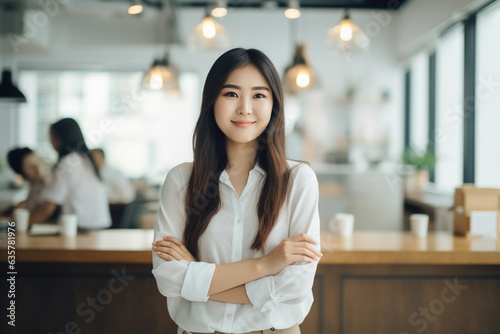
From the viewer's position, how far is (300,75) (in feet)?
10.4

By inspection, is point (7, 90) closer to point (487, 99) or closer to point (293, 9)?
point (293, 9)

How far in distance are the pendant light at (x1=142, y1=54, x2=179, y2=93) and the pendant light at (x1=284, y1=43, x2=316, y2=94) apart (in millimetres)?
1011

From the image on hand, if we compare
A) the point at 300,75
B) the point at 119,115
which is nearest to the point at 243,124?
the point at 300,75

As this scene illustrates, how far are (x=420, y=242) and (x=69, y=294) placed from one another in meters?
1.77

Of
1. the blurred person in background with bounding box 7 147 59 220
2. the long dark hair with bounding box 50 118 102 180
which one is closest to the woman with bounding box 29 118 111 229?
the long dark hair with bounding box 50 118 102 180

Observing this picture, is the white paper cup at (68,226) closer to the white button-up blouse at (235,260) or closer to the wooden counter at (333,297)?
the wooden counter at (333,297)

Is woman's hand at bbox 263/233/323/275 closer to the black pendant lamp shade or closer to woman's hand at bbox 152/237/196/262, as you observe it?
woman's hand at bbox 152/237/196/262

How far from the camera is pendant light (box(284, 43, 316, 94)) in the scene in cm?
317

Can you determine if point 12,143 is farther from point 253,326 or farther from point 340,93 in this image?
point 253,326

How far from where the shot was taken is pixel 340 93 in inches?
229

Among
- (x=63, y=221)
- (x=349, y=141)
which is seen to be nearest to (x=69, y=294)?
(x=63, y=221)

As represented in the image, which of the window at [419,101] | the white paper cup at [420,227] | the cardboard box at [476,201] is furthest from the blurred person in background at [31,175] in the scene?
the window at [419,101]

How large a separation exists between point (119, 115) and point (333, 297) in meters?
4.79

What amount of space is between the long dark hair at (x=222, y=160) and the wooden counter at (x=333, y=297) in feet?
2.74
